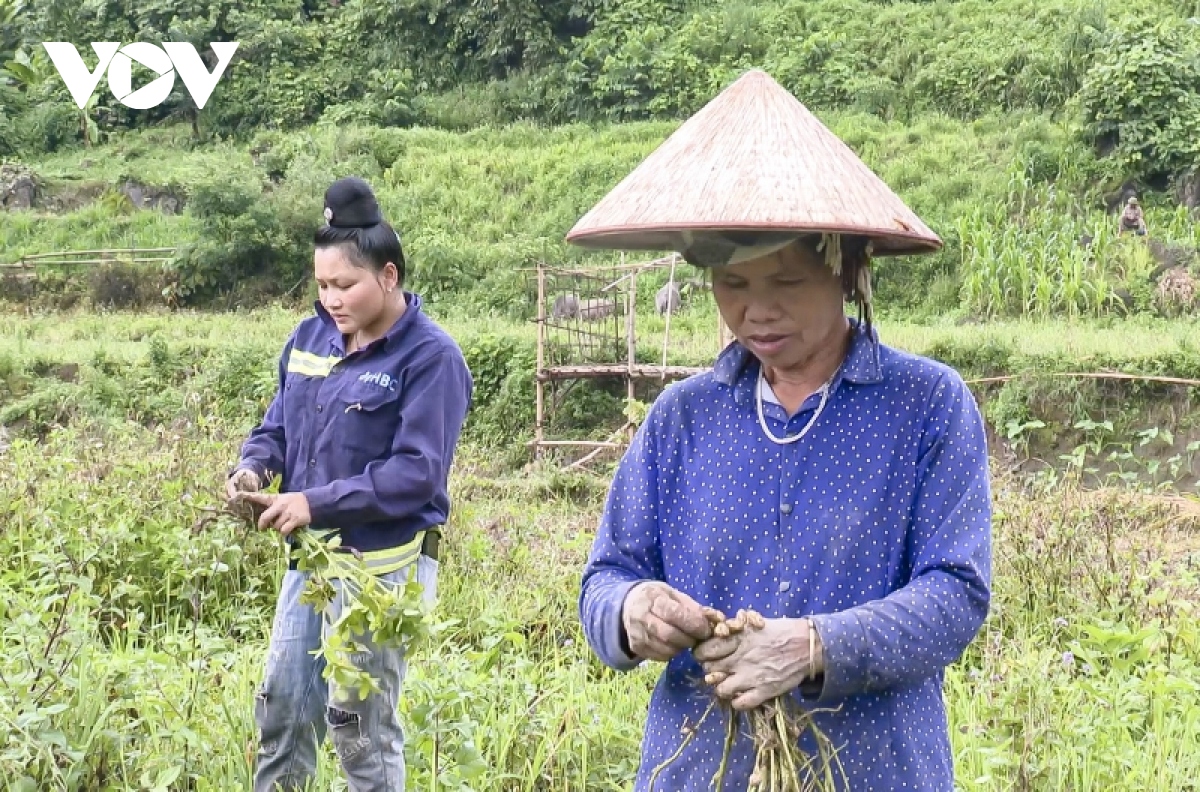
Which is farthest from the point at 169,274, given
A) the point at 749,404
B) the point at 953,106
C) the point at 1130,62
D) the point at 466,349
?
the point at 749,404

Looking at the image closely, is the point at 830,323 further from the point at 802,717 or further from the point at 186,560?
the point at 186,560

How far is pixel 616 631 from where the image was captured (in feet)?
5.23

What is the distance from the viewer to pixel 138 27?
79.6 feet

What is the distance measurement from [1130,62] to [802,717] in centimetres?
1467

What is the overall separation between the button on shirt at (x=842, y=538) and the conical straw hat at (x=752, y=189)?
185mm

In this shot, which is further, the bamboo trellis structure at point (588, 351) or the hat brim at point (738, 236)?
the bamboo trellis structure at point (588, 351)

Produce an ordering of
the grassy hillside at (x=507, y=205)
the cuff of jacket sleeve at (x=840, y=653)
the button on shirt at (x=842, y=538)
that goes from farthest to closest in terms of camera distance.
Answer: the grassy hillside at (x=507, y=205)
the button on shirt at (x=842, y=538)
the cuff of jacket sleeve at (x=840, y=653)

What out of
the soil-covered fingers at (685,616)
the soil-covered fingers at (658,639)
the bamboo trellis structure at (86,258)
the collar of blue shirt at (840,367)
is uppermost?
the collar of blue shirt at (840,367)

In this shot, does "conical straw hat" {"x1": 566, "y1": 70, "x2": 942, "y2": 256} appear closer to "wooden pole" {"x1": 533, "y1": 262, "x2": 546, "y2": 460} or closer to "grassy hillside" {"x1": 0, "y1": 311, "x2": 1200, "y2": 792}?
"grassy hillside" {"x1": 0, "y1": 311, "x2": 1200, "y2": 792}

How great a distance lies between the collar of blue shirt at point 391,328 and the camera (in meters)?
2.73

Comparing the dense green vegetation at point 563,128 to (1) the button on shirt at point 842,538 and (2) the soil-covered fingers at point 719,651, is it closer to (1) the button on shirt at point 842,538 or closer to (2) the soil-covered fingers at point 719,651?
(1) the button on shirt at point 842,538

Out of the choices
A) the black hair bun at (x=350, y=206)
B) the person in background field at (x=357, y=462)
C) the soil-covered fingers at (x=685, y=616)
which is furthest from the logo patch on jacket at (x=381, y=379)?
the soil-covered fingers at (x=685, y=616)

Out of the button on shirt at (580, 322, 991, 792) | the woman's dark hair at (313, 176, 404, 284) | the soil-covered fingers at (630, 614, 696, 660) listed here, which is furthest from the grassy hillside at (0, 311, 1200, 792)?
the soil-covered fingers at (630, 614, 696, 660)

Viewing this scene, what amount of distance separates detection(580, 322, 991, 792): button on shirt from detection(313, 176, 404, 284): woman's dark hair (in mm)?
1211
